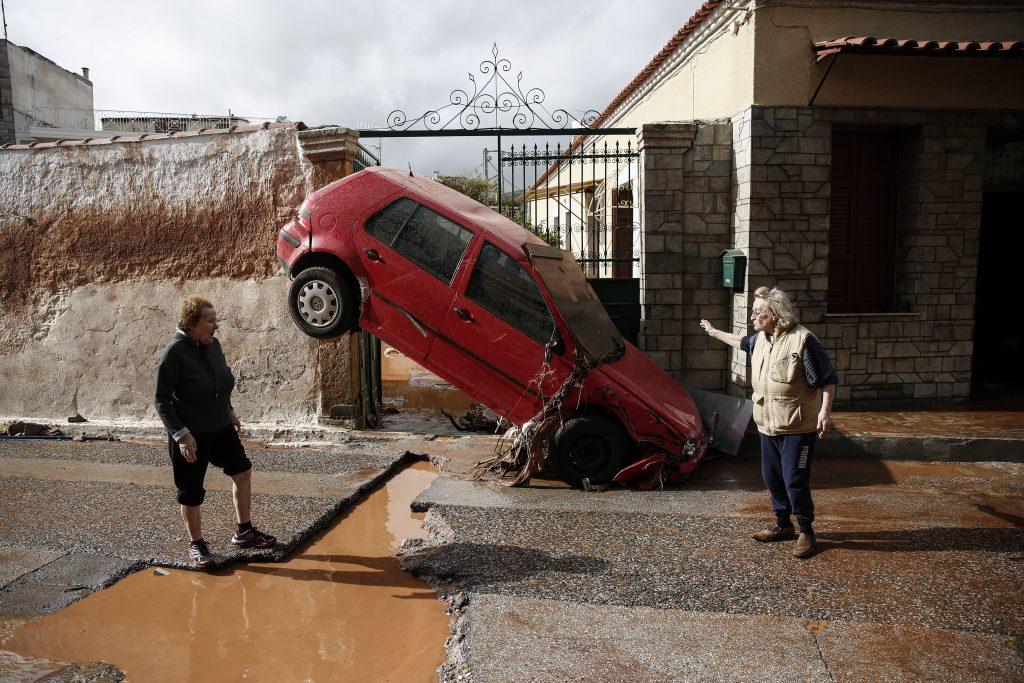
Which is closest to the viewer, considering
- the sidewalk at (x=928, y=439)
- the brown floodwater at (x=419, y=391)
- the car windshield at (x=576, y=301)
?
the car windshield at (x=576, y=301)

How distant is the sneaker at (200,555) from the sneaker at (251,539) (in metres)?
0.22

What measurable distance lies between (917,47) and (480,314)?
17.8 ft

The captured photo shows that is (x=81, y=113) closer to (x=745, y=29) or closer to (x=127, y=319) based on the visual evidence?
(x=127, y=319)

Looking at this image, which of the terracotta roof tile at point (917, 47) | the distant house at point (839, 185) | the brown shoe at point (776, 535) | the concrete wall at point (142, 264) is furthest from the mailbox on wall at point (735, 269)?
the concrete wall at point (142, 264)

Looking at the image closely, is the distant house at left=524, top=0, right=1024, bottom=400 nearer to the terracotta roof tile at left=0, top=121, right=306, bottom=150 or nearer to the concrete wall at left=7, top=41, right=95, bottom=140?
the terracotta roof tile at left=0, top=121, right=306, bottom=150

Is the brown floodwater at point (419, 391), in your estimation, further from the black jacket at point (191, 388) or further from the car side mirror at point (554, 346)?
the black jacket at point (191, 388)

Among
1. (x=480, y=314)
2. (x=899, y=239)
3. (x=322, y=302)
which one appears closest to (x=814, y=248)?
(x=899, y=239)

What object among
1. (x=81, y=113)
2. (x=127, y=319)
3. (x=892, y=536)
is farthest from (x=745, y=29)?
(x=81, y=113)

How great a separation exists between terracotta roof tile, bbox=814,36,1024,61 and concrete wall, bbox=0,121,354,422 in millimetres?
5395

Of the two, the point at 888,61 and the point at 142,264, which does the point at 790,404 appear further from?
the point at 142,264

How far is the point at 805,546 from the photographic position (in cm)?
464

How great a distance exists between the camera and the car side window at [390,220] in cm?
621

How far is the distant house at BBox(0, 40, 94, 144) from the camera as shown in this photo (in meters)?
18.7

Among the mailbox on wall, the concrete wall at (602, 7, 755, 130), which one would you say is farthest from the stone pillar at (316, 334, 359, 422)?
the concrete wall at (602, 7, 755, 130)
